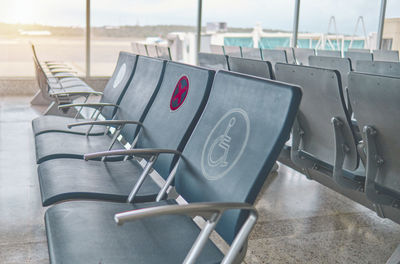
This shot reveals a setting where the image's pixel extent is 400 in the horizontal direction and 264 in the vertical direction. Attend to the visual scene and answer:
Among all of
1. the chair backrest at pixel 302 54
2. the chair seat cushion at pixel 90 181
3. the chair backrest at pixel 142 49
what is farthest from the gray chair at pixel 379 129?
the chair backrest at pixel 142 49

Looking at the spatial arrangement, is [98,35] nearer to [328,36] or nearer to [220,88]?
[328,36]

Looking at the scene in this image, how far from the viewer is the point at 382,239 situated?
7.99 feet

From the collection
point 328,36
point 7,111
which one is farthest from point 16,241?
point 328,36

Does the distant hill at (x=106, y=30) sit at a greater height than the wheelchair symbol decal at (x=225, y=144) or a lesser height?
greater

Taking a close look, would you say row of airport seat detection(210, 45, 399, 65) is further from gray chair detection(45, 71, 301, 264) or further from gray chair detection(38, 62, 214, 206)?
gray chair detection(45, 71, 301, 264)

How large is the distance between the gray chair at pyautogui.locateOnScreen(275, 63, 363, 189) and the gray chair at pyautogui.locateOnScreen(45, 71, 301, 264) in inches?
26.3

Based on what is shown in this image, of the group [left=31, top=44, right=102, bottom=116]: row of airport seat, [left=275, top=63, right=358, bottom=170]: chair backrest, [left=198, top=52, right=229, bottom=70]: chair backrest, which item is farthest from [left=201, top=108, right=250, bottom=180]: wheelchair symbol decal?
[left=31, top=44, right=102, bottom=116]: row of airport seat

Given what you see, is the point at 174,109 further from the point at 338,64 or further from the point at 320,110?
the point at 338,64

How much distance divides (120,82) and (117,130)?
0.76 meters

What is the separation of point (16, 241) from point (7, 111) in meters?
3.98

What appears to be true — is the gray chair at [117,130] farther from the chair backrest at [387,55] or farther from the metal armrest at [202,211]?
the chair backrest at [387,55]

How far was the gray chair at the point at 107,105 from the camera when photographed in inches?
114

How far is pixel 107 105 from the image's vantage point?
2.83m

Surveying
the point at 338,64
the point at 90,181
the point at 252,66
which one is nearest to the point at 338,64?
the point at 338,64
